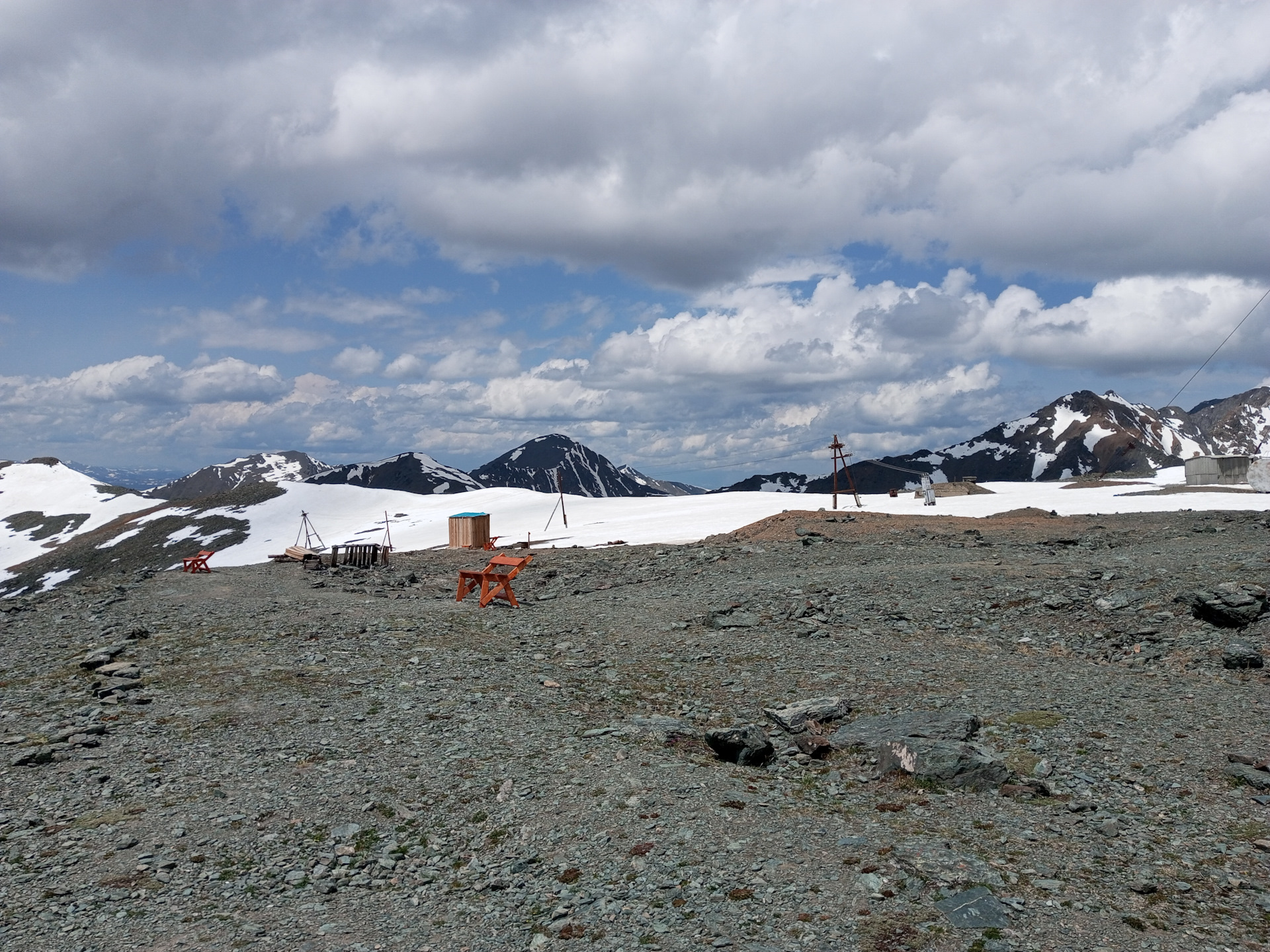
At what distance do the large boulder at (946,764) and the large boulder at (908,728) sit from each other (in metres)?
0.70

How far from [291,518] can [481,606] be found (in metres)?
109

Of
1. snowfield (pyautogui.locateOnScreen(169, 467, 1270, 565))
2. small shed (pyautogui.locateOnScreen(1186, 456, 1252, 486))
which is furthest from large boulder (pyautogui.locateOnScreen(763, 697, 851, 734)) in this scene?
small shed (pyautogui.locateOnScreen(1186, 456, 1252, 486))

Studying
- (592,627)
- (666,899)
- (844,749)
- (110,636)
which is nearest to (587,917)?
(666,899)

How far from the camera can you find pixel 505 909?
316 inches

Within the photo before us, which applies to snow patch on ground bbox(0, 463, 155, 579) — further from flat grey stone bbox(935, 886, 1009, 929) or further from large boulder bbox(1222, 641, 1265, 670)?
large boulder bbox(1222, 641, 1265, 670)

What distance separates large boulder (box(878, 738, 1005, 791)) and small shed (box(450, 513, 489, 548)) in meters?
48.7

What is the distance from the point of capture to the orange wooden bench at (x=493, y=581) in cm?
2642

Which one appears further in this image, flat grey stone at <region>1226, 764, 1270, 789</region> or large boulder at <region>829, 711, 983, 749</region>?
large boulder at <region>829, 711, 983, 749</region>

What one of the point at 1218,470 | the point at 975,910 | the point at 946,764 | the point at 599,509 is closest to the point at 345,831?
the point at 975,910

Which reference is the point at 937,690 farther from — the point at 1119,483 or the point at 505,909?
the point at 1119,483

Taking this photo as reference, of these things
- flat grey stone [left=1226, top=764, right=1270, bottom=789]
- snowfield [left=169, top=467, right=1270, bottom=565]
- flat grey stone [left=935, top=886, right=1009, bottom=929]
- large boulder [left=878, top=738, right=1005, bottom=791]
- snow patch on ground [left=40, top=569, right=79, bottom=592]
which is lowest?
snow patch on ground [left=40, top=569, right=79, bottom=592]

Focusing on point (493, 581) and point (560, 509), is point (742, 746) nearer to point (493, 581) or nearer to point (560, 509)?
point (493, 581)

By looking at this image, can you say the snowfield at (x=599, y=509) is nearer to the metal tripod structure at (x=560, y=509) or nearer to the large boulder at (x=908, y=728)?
the metal tripod structure at (x=560, y=509)

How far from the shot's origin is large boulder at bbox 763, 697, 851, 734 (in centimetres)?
1347
